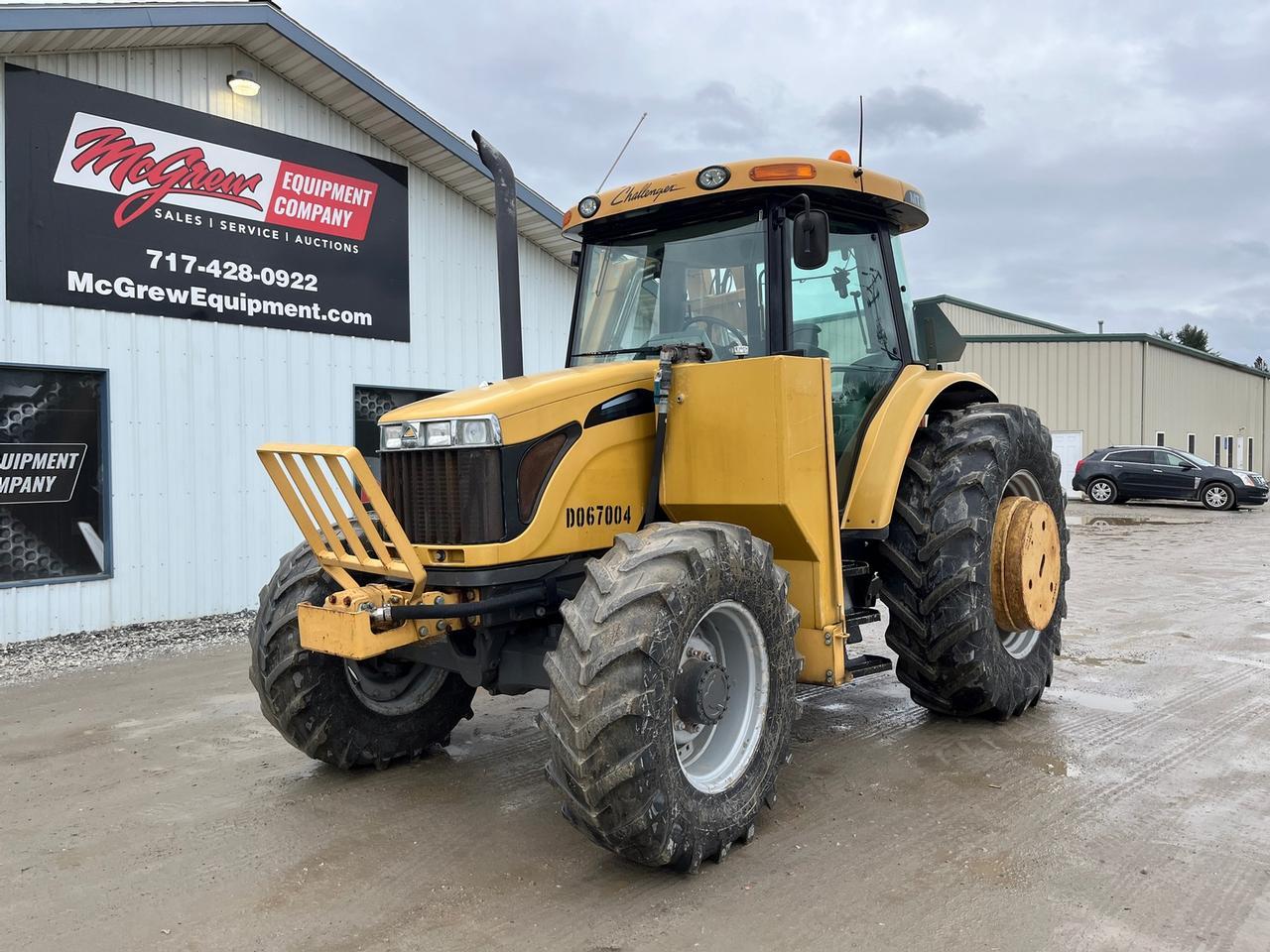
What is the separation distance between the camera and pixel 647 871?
366 cm

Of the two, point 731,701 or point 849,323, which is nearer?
point 731,701

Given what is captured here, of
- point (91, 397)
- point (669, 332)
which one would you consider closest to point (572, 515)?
point (669, 332)

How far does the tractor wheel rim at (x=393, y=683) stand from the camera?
4719 millimetres

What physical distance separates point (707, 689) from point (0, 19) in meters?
7.15

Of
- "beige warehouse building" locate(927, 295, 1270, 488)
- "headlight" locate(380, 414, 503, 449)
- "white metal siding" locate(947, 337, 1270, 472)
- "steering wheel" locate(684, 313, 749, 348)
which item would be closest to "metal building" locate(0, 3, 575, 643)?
Result: "headlight" locate(380, 414, 503, 449)

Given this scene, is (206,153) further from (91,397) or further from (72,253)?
(91,397)

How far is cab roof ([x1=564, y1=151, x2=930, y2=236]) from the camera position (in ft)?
14.7

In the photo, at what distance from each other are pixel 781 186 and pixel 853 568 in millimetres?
1884

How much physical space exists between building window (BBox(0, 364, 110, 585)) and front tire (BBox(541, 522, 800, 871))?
239 inches

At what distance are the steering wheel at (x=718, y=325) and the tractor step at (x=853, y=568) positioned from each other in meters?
1.25

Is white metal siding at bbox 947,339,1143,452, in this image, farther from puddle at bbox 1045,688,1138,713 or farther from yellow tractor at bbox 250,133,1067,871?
yellow tractor at bbox 250,133,1067,871

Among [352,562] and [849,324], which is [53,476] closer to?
[352,562]

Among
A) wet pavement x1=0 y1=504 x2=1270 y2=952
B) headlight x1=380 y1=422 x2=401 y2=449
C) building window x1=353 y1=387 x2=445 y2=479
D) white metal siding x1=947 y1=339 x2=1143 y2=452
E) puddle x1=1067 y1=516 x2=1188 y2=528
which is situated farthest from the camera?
white metal siding x1=947 y1=339 x2=1143 y2=452

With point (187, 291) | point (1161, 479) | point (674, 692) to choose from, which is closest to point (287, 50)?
point (187, 291)
